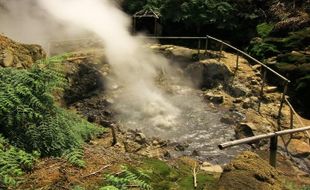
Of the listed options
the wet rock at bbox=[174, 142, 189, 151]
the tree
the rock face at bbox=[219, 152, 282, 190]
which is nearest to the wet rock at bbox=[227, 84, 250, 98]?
the wet rock at bbox=[174, 142, 189, 151]

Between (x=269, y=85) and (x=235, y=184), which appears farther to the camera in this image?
(x=269, y=85)

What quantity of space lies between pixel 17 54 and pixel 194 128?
6.17m

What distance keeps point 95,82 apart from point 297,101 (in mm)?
8086

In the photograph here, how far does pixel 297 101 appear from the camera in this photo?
17078 mm

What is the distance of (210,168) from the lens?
11.3 metres

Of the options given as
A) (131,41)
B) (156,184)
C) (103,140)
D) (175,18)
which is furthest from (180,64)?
(156,184)

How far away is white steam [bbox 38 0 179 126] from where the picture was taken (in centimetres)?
1650

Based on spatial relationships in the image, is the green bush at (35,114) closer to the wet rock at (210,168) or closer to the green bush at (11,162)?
the green bush at (11,162)

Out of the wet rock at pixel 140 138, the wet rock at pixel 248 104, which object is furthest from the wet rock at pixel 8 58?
the wet rock at pixel 248 104

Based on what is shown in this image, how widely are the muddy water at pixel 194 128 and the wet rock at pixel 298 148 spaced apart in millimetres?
1406

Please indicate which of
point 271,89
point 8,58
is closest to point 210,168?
point 8,58

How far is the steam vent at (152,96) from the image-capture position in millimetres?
6449

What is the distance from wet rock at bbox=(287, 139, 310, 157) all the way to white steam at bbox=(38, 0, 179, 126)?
13.5 ft

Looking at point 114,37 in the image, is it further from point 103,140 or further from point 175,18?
point 103,140
